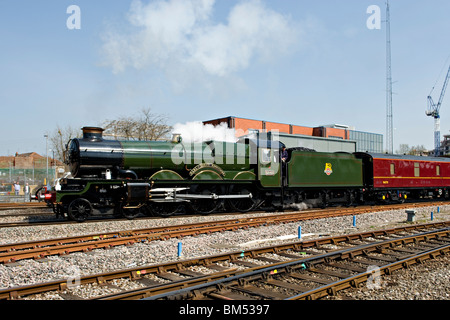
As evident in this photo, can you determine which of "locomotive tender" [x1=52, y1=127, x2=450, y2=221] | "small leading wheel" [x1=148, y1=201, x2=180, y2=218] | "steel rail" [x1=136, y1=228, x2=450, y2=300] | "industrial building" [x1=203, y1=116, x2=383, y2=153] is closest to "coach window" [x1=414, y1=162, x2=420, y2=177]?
"locomotive tender" [x1=52, y1=127, x2=450, y2=221]

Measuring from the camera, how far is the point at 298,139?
44.8m

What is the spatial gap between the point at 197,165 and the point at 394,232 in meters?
7.75

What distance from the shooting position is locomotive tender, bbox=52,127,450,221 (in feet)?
43.1

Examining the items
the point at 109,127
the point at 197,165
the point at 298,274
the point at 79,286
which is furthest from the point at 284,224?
the point at 109,127

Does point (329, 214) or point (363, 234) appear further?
point (329, 214)

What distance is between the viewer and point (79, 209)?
12.8 metres

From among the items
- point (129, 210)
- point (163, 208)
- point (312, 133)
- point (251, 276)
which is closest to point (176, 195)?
point (163, 208)

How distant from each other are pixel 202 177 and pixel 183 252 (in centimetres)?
644

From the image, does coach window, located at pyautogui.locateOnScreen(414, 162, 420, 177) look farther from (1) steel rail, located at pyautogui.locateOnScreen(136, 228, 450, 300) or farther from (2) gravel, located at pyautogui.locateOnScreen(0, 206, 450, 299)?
(1) steel rail, located at pyautogui.locateOnScreen(136, 228, 450, 300)

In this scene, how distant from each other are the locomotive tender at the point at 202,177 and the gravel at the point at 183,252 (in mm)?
895

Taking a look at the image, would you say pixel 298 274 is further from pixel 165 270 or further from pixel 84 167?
pixel 84 167

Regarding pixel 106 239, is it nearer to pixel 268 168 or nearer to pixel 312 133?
pixel 268 168

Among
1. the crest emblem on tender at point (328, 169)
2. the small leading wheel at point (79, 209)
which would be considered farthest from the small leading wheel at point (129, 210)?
the crest emblem on tender at point (328, 169)

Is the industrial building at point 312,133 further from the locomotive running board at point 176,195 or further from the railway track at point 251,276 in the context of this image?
the railway track at point 251,276
